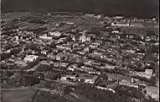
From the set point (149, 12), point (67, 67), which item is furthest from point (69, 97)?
point (149, 12)

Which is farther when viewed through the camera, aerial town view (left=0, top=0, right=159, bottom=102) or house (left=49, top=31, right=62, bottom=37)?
house (left=49, top=31, right=62, bottom=37)

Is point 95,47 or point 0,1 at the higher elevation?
point 0,1

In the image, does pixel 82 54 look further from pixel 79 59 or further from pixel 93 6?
pixel 93 6

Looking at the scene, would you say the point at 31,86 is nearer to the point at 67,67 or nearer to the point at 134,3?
the point at 67,67

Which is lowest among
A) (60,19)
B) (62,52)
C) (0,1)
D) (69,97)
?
(69,97)

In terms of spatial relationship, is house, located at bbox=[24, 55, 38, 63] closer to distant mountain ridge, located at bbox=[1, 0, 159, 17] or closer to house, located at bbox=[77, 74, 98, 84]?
house, located at bbox=[77, 74, 98, 84]

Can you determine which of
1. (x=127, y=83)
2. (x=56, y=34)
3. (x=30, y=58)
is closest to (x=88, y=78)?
→ (x=127, y=83)

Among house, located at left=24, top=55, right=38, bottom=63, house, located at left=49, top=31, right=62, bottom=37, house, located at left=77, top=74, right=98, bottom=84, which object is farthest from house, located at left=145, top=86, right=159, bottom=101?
house, located at left=49, top=31, right=62, bottom=37
